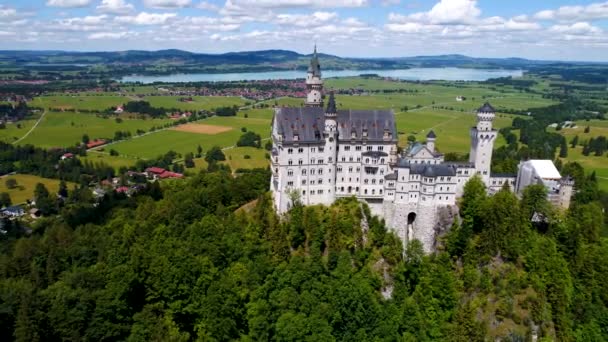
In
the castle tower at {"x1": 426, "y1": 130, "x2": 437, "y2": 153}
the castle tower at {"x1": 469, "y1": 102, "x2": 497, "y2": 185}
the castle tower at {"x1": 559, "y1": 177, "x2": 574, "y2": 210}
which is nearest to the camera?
the castle tower at {"x1": 469, "y1": 102, "x2": 497, "y2": 185}

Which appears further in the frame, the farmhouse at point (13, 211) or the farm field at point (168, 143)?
the farm field at point (168, 143)

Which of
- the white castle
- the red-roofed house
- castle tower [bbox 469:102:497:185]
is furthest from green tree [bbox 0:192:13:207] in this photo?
castle tower [bbox 469:102:497:185]

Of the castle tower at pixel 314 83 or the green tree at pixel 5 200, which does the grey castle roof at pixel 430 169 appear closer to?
the castle tower at pixel 314 83

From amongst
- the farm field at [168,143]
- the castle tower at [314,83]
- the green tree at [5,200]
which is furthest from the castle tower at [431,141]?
the farm field at [168,143]

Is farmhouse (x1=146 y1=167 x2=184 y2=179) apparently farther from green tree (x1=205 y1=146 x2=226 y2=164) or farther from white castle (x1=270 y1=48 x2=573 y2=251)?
white castle (x1=270 y1=48 x2=573 y2=251)

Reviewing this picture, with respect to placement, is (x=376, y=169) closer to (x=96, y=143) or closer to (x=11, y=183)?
(x=11, y=183)

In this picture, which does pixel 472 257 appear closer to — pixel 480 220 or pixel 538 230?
pixel 480 220
